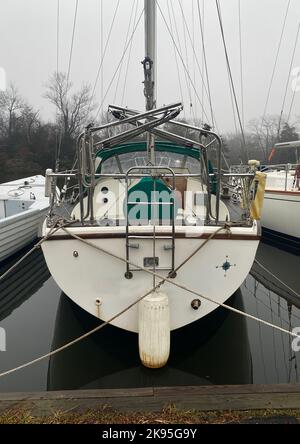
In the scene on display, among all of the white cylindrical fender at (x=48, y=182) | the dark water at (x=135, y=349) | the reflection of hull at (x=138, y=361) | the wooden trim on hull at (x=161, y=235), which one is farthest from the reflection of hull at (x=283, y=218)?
the white cylindrical fender at (x=48, y=182)

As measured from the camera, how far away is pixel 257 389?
291 cm

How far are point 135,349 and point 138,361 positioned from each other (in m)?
0.24

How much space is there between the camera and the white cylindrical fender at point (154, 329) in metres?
3.24

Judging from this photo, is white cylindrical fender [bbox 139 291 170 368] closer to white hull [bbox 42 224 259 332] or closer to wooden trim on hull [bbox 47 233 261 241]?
white hull [bbox 42 224 259 332]

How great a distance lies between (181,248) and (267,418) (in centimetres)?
172

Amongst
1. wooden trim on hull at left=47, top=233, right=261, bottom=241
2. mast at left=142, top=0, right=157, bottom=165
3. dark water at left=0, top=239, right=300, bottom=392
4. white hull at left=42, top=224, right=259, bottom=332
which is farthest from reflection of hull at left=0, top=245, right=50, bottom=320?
mast at left=142, top=0, right=157, bottom=165

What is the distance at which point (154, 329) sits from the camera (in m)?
3.24

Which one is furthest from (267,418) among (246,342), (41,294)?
(41,294)

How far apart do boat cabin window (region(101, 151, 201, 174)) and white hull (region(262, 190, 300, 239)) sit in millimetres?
3639

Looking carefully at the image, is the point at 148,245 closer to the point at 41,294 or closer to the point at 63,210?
the point at 63,210

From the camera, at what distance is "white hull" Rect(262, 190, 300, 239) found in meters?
8.53

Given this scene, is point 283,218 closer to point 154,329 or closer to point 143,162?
point 143,162

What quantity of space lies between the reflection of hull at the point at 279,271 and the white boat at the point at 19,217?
14.4 feet
